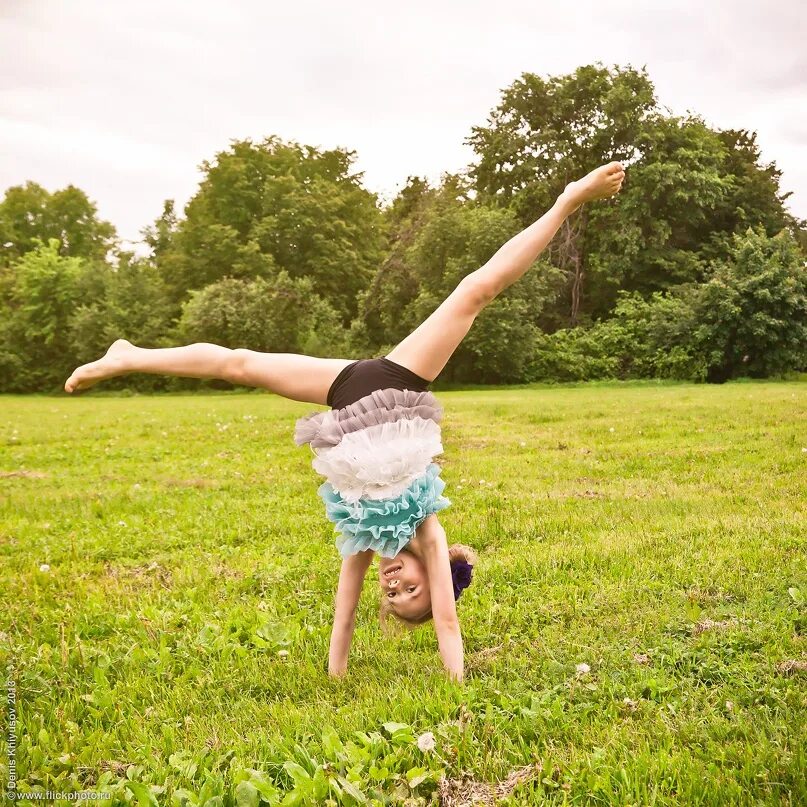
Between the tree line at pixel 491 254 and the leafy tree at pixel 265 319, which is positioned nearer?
the tree line at pixel 491 254

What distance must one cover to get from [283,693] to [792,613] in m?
2.69

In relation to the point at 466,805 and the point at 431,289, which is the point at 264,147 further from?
the point at 466,805

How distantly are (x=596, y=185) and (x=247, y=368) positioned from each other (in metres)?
2.15

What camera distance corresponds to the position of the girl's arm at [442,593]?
9.78 ft

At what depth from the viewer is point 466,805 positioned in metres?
2.30

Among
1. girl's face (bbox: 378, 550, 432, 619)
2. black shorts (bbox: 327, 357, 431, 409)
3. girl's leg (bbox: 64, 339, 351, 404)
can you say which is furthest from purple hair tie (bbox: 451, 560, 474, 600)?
girl's leg (bbox: 64, 339, 351, 404)

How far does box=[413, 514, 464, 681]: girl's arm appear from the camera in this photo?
2980 millimetres

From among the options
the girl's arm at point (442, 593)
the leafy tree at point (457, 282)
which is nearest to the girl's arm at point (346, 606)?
the girl's arm at point (442, 593)

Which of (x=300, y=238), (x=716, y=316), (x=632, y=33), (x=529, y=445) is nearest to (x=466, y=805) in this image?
(x=529, y=445)

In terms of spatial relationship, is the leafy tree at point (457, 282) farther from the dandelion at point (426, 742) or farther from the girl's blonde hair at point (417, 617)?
the dandelion at point (426, 742)

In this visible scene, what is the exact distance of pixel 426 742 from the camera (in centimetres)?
250

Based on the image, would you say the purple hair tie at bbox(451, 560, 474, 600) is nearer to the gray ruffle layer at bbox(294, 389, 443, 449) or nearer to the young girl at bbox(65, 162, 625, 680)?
the young girl at bbox(65, 162, 625, 680)

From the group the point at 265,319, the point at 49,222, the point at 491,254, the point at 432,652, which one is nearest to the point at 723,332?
the point at 491,254

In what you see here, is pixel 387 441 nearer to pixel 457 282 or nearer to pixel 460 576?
pixel 460 576
